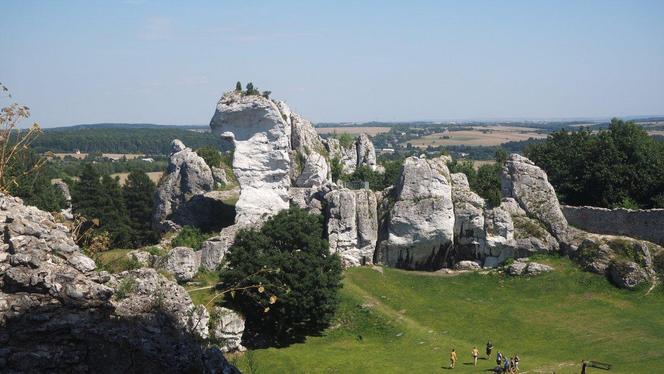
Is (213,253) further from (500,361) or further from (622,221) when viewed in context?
(622,221)

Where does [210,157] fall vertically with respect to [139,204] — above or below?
above

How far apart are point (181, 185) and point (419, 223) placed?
22.1 meters

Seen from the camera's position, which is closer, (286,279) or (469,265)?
(286,279)

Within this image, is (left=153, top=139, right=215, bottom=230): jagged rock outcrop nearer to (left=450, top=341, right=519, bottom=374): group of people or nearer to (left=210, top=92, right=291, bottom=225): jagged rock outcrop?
(left=210, top=92, right=291, bottom=225): jagged rock outcrop

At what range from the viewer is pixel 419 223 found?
4306 centimetres

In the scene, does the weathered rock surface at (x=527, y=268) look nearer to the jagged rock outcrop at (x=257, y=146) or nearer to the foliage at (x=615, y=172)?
the foliage at (x=615, y=172)

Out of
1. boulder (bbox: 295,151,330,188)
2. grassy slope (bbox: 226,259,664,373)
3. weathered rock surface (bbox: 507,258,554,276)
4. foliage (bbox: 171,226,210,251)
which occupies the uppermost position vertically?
boulder (bbox: 295,151,330,188)

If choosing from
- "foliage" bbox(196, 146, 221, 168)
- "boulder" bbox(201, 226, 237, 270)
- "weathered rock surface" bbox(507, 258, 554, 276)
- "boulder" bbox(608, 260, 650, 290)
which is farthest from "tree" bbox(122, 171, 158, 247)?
"boulder" bbox(608, 260, 650, 290)

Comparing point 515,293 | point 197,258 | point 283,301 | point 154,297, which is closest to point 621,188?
Answer: point 515,293

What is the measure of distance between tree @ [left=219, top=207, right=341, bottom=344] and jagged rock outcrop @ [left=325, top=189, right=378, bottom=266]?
5685 mm

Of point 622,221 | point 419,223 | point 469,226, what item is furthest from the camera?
point 469,226

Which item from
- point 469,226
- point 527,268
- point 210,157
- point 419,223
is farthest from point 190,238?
point 527,268

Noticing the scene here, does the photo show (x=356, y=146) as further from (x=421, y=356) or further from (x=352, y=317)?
(x=421, y=356)

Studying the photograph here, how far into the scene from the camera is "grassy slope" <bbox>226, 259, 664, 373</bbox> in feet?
98.7
